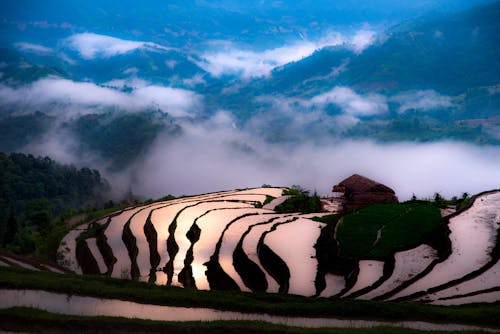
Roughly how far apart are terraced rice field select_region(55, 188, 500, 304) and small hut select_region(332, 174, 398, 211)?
3657 mm

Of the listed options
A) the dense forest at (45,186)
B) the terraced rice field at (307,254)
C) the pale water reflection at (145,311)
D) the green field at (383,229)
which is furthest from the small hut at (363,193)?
the dense forest at (45,186)

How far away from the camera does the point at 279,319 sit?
9.53 metres

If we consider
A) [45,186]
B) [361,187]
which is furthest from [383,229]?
[45,186]

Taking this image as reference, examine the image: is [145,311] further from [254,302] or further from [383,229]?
[383,229]

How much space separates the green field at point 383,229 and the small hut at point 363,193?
159 inches

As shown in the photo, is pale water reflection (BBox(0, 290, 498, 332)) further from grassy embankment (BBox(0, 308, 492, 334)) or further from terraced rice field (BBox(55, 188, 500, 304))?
terraced rice field (BBox(55, 188, 500, 304))

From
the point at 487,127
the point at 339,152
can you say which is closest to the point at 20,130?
the point at 339,152

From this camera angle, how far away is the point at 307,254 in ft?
56.5

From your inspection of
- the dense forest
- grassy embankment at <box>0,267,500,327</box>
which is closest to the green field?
grassy embankment at <box>0,267,500,327</box>

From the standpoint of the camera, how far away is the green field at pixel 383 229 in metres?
16.4

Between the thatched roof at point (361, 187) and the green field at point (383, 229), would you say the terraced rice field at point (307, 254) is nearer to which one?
the green field at point (383, 229)

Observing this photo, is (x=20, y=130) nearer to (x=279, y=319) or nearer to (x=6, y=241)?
(x=6, y=241)

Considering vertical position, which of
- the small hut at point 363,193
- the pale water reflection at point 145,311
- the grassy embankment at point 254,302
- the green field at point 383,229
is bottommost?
the pale water reflection at point 145,311

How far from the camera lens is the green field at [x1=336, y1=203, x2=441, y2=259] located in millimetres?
16391
